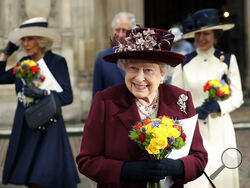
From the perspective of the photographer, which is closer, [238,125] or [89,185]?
[89,185]

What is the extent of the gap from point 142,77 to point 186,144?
44 centimetres

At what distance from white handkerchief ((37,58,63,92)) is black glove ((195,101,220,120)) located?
1578 mm

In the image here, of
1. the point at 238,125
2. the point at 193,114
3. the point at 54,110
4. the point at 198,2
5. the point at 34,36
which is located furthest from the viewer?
the point at 198,2

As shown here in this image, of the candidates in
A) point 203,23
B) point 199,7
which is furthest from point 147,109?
point 199,7

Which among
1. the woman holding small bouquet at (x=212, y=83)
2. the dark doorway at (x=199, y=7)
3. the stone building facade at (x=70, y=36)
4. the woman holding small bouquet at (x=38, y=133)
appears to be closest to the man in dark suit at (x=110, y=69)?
the woman holding small bouquet at (x=38, y=133)

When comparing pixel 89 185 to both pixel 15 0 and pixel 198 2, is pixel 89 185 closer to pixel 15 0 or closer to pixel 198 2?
pixel 15 0

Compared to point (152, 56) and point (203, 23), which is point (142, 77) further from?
point (203, 23)

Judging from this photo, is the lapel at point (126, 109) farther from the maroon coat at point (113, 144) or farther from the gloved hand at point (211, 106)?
the gloved hand at point (211, 106)

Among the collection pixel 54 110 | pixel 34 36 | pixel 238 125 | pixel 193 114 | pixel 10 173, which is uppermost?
pixel 34 36

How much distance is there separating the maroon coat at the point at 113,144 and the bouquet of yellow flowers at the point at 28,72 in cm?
238

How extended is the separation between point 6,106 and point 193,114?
879 cm

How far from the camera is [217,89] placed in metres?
4.34

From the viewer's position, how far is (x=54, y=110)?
5.03 meters

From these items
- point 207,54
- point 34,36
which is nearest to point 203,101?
point 207,54
